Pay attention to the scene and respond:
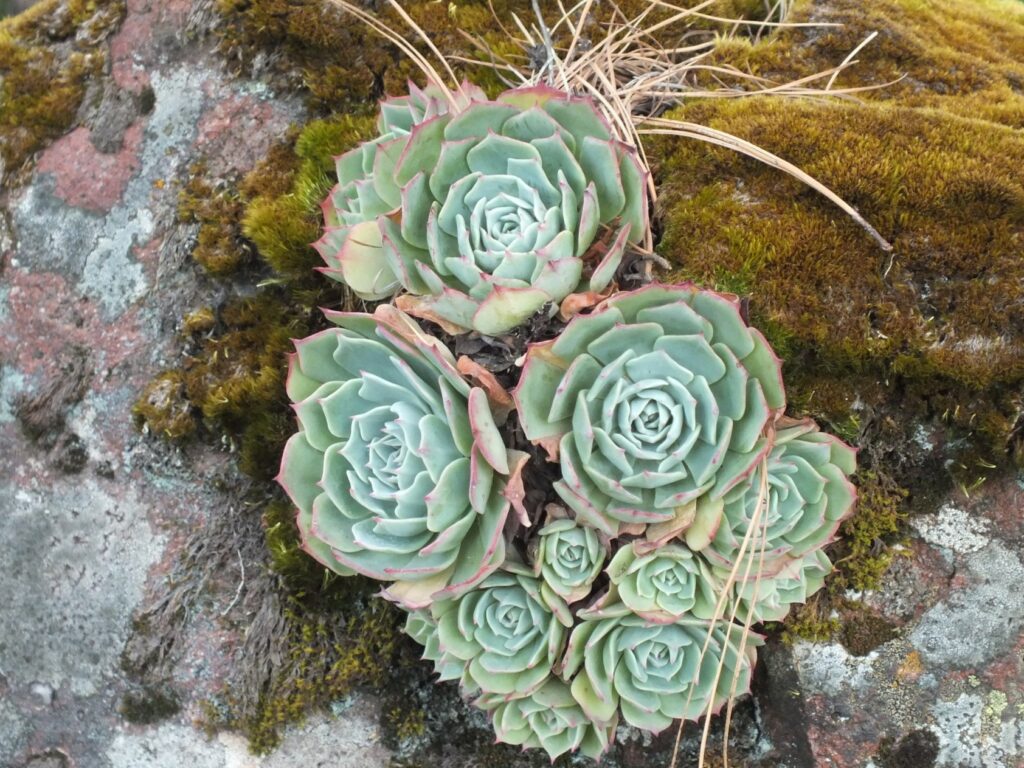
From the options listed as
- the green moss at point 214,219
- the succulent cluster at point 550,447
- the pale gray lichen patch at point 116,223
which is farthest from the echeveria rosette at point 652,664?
the pale gray lichen patch at point 116,223

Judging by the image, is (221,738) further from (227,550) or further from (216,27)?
(216,27)

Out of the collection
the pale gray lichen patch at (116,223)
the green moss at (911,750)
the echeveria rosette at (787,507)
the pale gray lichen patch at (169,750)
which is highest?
the pale gray lichen patch at (116,223)

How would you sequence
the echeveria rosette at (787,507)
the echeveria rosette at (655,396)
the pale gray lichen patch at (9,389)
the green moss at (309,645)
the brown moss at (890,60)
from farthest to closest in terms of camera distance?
the brown moss at (890,60) → the pale gray lichen patch at (9,389) → the green moss at (309,645) → the echeveria rosette at (787,507) → the echeveria rosette at (655,396)

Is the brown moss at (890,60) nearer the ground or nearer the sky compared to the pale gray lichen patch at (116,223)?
nearer the sky

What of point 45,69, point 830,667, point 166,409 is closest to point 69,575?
point 166,409

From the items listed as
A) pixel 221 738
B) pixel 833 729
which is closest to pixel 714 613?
pixel 833 729

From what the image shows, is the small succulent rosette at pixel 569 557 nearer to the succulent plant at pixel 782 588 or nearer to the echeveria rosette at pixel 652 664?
the echeveria rosette at pixel 652 664

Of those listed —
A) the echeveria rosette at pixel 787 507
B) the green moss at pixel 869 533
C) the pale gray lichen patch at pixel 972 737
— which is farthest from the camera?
the green moss at pixel 869 533
